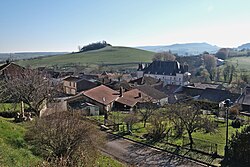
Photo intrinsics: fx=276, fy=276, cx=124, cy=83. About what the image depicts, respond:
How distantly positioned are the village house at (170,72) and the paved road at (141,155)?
57812mm

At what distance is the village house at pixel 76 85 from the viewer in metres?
57.2

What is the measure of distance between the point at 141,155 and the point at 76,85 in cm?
3738

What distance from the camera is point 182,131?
26766 millimetres

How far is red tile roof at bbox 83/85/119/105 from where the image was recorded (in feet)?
137

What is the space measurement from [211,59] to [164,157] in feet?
338

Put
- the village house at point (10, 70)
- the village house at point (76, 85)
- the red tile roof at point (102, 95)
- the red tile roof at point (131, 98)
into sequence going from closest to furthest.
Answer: the village house at point (10, 70)
the red tile roof at point (102, 95)
the red tile roof at point (131, 98)
the village house at point (76, 85)

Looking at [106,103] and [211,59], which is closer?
[106,103]

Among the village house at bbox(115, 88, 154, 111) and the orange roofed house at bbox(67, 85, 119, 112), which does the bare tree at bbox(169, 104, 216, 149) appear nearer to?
the village house at bbox(115, 88, 154, 111)

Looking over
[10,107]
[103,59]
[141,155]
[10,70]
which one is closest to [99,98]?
[10,70]

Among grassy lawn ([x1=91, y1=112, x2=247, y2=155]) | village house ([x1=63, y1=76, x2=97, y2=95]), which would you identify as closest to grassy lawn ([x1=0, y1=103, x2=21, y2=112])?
grassy lawn ([x1=91, y1=112, x2=247, y2=155])

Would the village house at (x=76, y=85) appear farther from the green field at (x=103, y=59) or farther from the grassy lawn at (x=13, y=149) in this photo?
the green field at (x=103, y=59)

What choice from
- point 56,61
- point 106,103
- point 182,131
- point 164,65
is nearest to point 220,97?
point 106,103

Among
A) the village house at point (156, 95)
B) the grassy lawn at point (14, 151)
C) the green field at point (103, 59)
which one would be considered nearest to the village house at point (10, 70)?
the village house at point (156, 95)

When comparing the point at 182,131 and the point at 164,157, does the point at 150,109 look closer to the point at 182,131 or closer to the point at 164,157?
the point at 182,131
